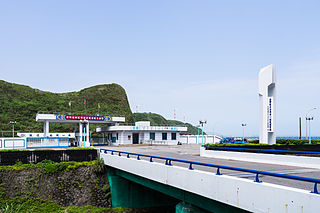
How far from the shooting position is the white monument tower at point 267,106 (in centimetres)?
2917

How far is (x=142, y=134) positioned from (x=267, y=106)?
28018mm

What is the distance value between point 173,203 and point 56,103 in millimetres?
101482

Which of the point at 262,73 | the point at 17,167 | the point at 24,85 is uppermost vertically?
the point at 24,85

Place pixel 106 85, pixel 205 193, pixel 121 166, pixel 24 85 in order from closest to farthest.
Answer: pixel 205 193 < pixel 121 166 < pixel 24 85 < pixel 106 85

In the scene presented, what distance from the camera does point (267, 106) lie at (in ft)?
96.4

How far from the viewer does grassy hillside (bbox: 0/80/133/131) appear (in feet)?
310

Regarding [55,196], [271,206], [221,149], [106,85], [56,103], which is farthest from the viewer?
[106,85]

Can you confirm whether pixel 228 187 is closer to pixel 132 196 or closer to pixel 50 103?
pixel 132 196

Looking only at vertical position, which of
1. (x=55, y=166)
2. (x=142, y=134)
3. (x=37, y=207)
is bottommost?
(x=37, y=207)

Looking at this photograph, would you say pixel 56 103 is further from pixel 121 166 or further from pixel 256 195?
pixel 256 195

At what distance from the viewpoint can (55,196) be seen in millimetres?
22031

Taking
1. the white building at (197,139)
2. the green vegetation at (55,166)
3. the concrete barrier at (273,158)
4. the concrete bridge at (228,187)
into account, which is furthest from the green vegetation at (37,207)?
the white building at (197,139)

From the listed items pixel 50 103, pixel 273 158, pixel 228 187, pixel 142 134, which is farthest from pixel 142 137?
pixel 50 103

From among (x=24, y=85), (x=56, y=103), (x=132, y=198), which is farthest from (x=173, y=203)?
(x=24, y=85)
